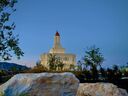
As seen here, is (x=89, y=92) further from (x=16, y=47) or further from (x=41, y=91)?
(x=41, y=91)

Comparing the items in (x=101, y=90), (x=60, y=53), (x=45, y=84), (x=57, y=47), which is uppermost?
(x=57, y=47)

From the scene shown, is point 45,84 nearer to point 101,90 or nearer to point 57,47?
point 101,90

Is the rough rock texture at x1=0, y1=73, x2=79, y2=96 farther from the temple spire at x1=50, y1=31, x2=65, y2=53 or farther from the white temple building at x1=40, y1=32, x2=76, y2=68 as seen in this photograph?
the temple spire at x1=50, y1=31, x2=65, y2=53

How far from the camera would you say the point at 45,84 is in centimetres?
1106

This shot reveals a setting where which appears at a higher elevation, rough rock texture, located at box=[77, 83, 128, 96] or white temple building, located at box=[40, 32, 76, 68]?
white temple building, located at box=[40, 32, 76, 68]

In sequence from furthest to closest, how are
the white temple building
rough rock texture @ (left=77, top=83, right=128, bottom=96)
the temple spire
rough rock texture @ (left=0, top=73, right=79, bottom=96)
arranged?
the temple spire
the white temple building
rough rock texture @ (left=77, top=83, right=128, bottom=96)
rough rock texture @ (left=0, top=73, right=79, bottom=96)

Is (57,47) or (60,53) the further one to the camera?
(57,47)

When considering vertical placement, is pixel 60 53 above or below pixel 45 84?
above

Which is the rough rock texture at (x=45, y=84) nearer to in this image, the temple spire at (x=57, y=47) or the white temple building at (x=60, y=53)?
the white temple building at (x=60, y=53)

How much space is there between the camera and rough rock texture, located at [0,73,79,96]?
10750mm

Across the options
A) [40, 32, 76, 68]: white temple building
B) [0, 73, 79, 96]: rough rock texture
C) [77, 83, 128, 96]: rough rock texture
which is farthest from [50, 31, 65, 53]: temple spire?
[0, 73, 79, 96]: rough rock texture

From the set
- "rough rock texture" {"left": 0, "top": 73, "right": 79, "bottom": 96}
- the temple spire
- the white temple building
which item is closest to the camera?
"rough rock texture" {"left": 0, "top": 73, "right": 79, "bottom": 96}

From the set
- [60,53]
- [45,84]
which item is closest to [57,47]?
[60,53]

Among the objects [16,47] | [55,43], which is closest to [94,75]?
[16,47]
